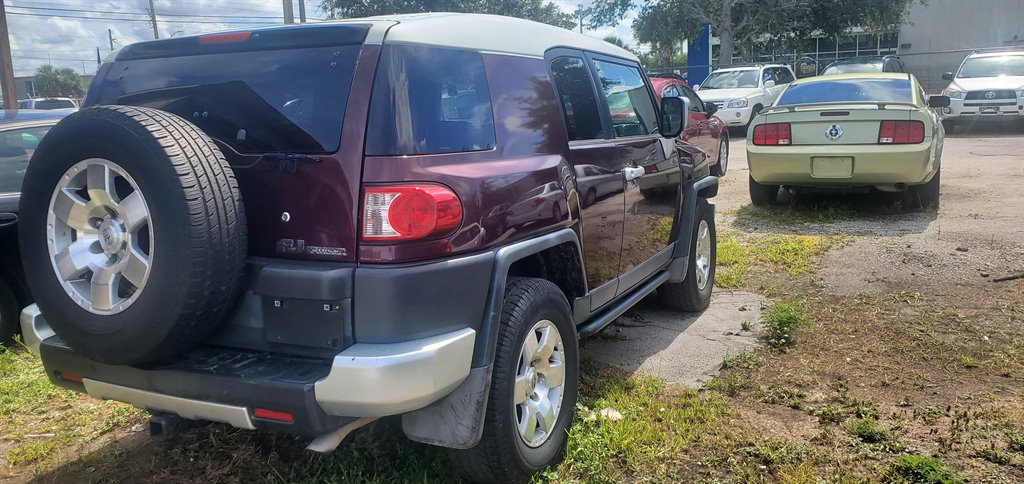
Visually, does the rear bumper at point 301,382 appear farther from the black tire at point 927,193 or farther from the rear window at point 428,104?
the black tire at point 927,193

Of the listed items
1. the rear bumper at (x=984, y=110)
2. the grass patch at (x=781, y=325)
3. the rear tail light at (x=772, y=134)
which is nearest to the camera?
the grass patch at (x=781, y=325)

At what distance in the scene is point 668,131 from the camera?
478 centimetres

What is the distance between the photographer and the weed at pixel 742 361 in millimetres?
4355

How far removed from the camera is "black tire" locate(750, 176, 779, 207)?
9102mm

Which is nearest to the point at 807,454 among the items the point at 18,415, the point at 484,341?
the point at 484,341

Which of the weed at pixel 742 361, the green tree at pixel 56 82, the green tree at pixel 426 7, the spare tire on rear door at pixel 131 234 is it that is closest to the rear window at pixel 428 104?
the spare tire on rear door at pixel 131 234

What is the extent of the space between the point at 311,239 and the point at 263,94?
1.99ft

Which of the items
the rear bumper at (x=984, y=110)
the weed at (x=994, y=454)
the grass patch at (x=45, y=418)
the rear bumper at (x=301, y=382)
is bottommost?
the weed at (x=994, y=454)

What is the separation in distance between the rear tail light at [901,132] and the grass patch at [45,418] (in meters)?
7.00

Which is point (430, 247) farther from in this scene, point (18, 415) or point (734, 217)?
point (734, 217)

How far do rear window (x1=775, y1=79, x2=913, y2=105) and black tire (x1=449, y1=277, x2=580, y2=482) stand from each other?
6641mm

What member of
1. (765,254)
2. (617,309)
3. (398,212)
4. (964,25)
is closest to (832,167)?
(765,254)

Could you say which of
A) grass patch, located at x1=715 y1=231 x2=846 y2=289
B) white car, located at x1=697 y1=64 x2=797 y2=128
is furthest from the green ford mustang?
white car, located at x1=697 y1=64 x2=797 y2=128

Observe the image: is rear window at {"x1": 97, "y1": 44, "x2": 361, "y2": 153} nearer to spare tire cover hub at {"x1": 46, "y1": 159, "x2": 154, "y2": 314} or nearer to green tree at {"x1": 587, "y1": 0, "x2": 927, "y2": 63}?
spare tire cover hub at {"x1": 46, "y1": 159, "x2": 154, "y2": 314}
